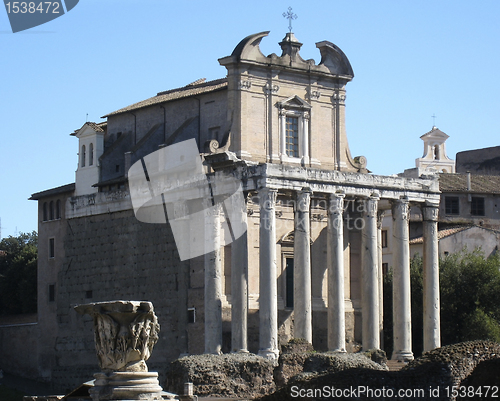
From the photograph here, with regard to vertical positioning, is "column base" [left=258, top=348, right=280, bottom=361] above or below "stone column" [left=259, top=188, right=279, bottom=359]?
below

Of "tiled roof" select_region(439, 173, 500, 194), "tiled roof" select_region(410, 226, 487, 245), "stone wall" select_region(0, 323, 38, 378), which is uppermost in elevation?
"tiled roof" select_region(439, 173, 500, 194)

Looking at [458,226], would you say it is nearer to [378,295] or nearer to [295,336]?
[378,295]

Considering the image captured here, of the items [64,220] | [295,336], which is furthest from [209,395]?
[64,220]

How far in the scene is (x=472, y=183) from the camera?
57.1 metres

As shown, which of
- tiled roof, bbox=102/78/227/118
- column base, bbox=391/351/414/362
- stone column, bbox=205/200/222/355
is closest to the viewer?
stone column, bbox=205/200/222/355

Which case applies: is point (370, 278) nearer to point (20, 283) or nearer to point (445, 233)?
point (445, 233)

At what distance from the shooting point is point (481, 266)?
45.8 meters

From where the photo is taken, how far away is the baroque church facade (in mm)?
38438

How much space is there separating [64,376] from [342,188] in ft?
50.3

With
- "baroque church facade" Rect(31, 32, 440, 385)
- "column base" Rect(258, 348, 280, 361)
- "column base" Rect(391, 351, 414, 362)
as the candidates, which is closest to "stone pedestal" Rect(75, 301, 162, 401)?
"column base" Rect(258, 348, 280, 361)

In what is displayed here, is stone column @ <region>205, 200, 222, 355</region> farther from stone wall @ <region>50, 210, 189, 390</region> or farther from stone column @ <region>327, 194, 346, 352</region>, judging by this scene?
stone column @ <region>327, 194, 346, 352</region>

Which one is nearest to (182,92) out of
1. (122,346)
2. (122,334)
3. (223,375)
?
(223,375)

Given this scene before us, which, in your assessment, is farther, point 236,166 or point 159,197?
point 159,197

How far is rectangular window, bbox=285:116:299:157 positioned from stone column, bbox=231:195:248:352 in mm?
4338
